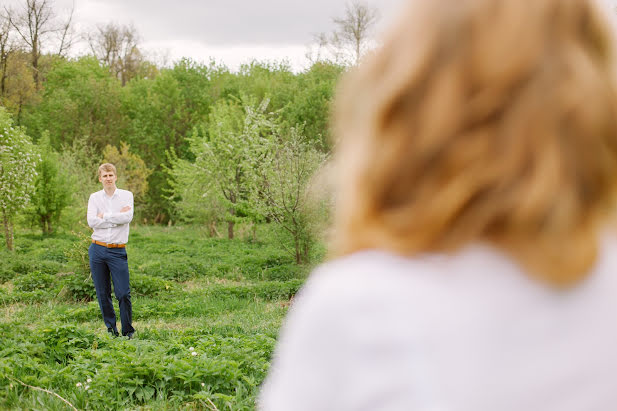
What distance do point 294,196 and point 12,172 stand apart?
8141 mm

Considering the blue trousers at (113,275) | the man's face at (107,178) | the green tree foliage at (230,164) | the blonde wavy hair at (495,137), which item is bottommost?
the blue trousers at (113,275)

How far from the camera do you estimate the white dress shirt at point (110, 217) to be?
7785 millimetres

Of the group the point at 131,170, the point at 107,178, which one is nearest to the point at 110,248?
the point at 107,178

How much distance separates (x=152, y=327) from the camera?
886cm

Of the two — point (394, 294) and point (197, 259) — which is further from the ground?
point (394, 294)

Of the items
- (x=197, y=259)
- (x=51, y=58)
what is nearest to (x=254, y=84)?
(x=51, y=58)

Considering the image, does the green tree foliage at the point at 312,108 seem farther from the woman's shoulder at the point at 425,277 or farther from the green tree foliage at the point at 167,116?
the woman's shoulder at the point at 425,277

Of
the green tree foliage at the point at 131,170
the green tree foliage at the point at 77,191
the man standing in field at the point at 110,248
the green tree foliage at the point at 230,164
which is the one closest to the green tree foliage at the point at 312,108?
the green tree foliage at the point at 131,170

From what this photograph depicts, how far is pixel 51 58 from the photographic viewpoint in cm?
4150

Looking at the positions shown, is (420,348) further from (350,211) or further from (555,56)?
(555,56)

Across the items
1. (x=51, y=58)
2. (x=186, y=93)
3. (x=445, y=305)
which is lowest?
(x=445, y=305)

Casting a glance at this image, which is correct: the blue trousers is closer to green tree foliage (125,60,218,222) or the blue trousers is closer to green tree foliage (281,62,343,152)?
green tree foliage (281,62,343,152)

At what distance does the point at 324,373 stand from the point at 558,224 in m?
0.41

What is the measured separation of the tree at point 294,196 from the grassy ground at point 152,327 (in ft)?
2.33
